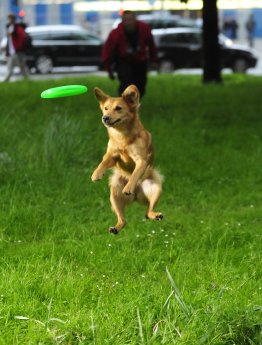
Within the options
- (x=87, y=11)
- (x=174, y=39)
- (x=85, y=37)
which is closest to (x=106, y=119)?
(x=174, y=39)

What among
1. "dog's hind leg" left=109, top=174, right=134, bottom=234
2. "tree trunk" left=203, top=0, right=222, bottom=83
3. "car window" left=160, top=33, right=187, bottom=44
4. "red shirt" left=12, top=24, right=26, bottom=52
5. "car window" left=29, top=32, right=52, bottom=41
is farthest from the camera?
"car window" left=29, top=32, right=52, bottom=41

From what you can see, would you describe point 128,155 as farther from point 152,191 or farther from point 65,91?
point 65,91

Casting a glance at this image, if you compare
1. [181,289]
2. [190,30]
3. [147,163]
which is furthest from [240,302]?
[190,30]

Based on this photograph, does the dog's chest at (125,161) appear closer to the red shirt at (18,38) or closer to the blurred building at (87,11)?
the red shirt at (18,38)

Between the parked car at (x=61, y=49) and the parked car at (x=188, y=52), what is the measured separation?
287cm

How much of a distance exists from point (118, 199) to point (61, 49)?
35722 millimetres

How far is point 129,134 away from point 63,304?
3300 mm

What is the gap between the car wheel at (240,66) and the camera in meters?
37.1

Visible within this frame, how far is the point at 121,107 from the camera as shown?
115 inches

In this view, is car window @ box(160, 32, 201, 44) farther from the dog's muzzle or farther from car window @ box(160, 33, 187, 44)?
the dog's muzzle

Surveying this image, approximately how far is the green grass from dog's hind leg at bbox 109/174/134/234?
0.62 ft

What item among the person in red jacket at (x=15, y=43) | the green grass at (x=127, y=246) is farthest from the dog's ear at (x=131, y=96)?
the person in red jacket at (x=15, y=43)

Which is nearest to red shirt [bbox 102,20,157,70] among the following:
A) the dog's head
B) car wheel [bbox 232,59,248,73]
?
the dog's head

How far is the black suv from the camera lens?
124 ft
